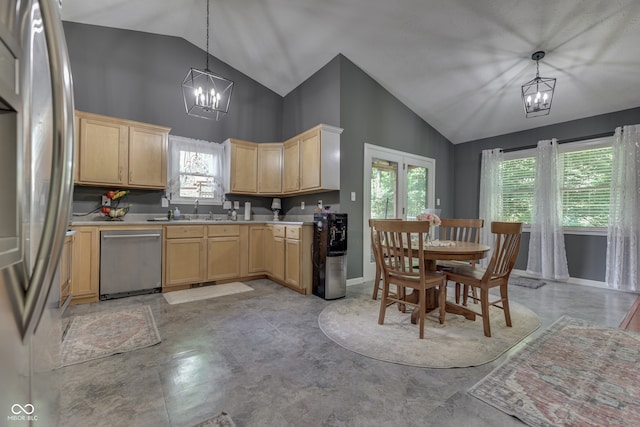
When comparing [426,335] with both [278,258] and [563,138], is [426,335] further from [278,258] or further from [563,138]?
[563,138]

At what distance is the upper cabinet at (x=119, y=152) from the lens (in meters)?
3.41

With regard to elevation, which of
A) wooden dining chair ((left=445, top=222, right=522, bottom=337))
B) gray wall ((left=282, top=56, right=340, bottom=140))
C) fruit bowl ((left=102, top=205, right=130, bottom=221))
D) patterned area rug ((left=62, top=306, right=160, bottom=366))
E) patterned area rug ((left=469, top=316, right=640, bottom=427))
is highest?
gray wall ((left=282, top=56, right=340, bottom=140))

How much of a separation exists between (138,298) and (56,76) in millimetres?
3522

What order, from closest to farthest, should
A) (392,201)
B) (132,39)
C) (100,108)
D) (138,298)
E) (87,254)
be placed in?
(87,254) → (138,298) → (100,108) → (132,39) → (392,201)

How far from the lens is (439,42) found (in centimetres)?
347

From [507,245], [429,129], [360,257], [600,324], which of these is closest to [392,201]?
[360,257]

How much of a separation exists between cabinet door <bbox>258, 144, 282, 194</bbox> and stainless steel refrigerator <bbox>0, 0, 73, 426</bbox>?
4.19 m

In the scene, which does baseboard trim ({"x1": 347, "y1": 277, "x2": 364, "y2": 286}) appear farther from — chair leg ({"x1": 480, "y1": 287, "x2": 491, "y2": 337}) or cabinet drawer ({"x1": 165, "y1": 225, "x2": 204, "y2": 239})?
cabinet drawer ({"x1": 165, "y1": 225, "x2": 204, "y2": 239})

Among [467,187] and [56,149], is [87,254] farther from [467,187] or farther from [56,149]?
[467,187]

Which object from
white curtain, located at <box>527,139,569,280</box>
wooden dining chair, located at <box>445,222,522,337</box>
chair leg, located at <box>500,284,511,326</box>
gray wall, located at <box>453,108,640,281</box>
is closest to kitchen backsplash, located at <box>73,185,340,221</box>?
wooden dining chair, located at <box>445,222,522,337</box>

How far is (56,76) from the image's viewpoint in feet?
1.66

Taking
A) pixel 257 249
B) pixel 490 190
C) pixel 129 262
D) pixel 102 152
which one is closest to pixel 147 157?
pixel 102 152

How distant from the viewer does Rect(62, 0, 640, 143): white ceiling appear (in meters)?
2.96

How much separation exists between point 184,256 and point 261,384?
8.25 ft
